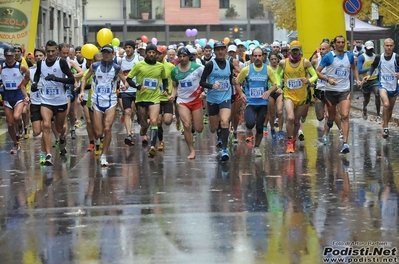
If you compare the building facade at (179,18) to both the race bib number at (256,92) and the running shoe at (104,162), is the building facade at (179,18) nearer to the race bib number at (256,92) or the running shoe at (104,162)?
the race bib number at (256,92)

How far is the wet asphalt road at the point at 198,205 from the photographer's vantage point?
7918mm

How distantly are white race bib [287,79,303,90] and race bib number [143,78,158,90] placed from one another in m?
2.23

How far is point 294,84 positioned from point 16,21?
44.2 feet

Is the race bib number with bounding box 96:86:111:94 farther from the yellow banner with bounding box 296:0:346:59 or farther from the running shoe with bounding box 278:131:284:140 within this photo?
the yellow banner with bounding box 296:0:346:59

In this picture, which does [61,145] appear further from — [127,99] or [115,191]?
[115,191]

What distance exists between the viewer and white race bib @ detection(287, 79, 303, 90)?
1568cm

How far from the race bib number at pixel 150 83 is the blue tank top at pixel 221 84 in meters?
1.17

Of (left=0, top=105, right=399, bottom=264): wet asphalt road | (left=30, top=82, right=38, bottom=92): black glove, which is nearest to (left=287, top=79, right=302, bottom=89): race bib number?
(left=0, top=105, right=399, bottom=264): wet asphalt road

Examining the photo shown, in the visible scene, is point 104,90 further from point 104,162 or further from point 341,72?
point 341,72

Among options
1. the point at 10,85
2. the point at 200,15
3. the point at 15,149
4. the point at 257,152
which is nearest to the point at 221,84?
the point at 257,152

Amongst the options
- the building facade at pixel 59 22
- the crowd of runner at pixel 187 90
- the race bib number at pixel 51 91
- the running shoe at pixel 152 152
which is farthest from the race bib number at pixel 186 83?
the building facade at pixel 59 22

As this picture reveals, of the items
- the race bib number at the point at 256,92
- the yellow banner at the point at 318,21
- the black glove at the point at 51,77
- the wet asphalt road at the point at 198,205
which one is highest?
the yellow banner at the point at 318,21

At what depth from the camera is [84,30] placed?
231 ft

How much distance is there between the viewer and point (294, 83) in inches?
618
